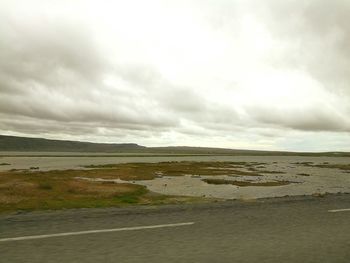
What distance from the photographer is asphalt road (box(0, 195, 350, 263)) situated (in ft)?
27.6

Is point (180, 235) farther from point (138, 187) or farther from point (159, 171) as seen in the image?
point (159, 171)

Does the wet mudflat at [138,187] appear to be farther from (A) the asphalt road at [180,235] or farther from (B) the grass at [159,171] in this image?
(A) the asphalt road at [180,235]

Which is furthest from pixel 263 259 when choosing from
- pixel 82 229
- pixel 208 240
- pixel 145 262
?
pixel 82 229

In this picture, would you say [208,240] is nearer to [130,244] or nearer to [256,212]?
[130,244]

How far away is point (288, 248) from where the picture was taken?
9227 millimetres

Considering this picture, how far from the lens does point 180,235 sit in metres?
10.4

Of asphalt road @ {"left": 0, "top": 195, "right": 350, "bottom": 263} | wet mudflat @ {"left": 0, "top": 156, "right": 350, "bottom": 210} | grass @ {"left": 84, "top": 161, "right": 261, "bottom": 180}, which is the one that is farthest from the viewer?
grass @ {"left": 84, "top": 161, "right": 261, "bottom": 180}

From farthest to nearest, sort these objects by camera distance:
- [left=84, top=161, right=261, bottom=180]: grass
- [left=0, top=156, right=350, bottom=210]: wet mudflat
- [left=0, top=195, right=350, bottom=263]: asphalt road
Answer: [left=84, top=161, right=261, bottom=180]: grass, [left=0, top=156, right=350, bottom=210]: wet mudflat, [left=0, top=195, right=350, bottom=263]: asphalt road

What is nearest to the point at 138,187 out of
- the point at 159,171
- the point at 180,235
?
Answer: the point at 180,235

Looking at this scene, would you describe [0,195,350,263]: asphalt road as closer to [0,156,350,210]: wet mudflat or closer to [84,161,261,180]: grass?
[0,156,350,210]: wet mudflat

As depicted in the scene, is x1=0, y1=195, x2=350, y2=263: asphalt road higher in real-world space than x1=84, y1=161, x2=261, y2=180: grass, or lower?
higher

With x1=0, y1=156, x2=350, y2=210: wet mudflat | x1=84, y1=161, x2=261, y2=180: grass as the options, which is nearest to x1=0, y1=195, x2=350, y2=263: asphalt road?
x1=0, y1=156, x2=350, y2=210: wet mudflat

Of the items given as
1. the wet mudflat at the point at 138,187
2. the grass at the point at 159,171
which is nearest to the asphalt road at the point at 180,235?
the wet mudflat at the point at 138,187

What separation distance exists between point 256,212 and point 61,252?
315 inches
